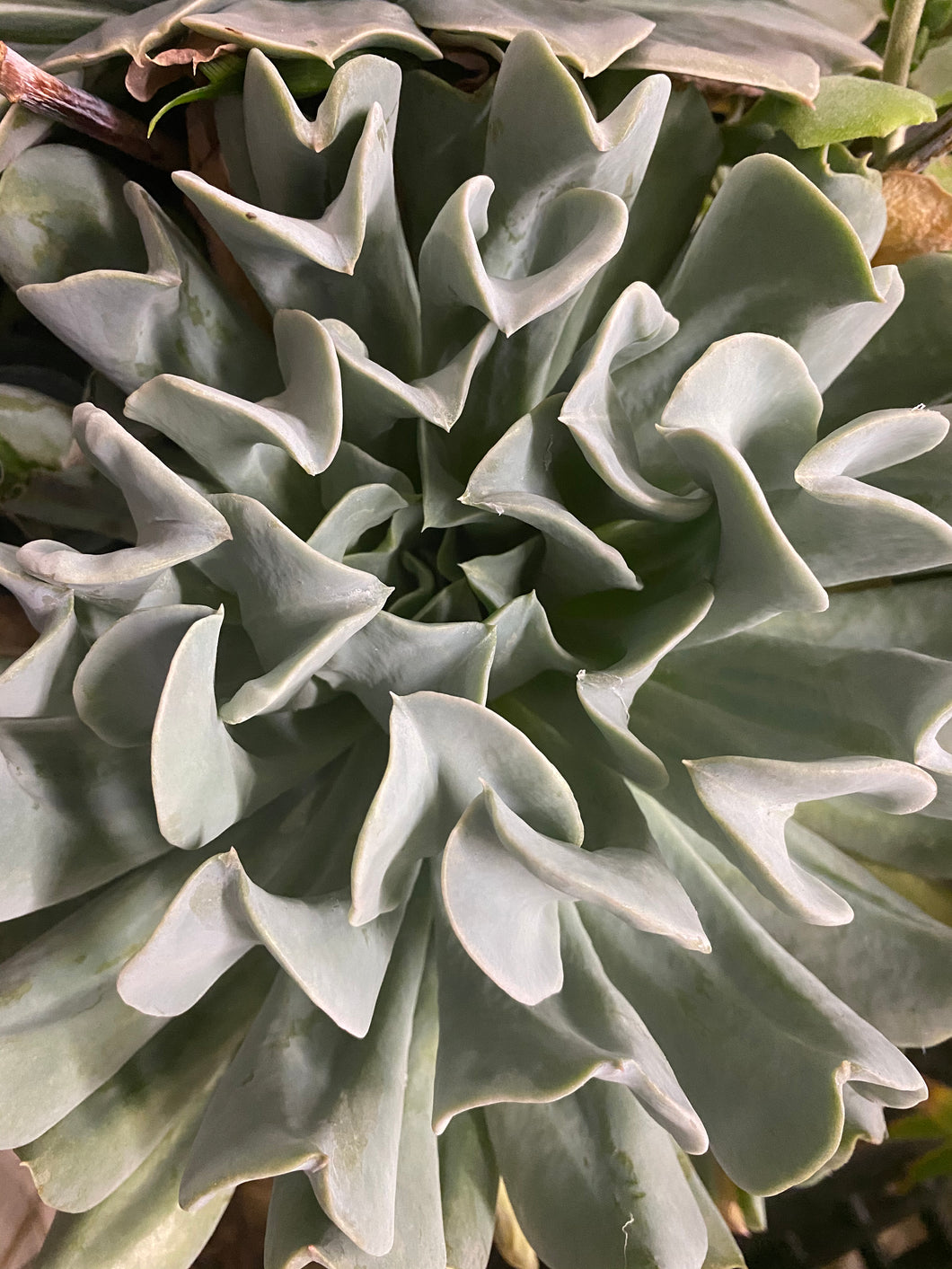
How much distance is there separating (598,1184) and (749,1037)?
0.12 meters

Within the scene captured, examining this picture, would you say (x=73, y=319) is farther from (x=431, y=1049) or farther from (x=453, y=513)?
(x=431, y=1049)

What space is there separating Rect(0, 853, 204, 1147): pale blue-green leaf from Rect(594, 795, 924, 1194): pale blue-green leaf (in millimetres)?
233

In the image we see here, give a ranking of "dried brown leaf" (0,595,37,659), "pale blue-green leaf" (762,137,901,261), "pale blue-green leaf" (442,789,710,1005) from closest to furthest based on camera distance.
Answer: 1. "pale blue-green leaf" (442,789,710,1005)
2. "pale blue-green leaf" (762,137,901,261)
3. "dried brown leaf" (0,595,37,659)

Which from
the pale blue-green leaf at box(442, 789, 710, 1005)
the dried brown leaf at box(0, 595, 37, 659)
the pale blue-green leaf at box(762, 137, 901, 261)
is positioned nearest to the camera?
the pale blue-green leaf at box(442, 789, 710, 1005)

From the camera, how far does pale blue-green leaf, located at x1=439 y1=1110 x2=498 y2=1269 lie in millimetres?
520

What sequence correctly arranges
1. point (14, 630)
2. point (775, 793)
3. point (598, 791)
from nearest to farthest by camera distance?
point (775, 793)
point (598, 791)
point (14, 630)

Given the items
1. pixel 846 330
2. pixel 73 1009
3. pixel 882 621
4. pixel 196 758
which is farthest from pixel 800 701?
pixel 73 1009

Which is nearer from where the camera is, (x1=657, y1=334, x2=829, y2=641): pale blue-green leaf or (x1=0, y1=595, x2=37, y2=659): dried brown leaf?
(x1=657, y1=334, x2=829, y2=641): pale blue-green leaf

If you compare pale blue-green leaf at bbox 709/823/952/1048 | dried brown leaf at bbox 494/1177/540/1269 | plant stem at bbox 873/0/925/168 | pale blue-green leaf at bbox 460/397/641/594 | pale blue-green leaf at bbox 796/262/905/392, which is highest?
plant stem at bbox 873/0/925/168

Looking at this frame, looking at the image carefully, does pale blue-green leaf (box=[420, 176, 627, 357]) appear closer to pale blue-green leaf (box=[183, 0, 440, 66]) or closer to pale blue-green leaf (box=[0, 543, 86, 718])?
pale blue-green leaf (box=[183, 0, 440, 66])

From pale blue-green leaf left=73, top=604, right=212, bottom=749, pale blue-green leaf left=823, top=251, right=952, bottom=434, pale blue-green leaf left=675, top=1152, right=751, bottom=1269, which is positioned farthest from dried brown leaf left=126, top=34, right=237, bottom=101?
pale blue-green leaf left=675, top=1152, right=751, bottom=1269

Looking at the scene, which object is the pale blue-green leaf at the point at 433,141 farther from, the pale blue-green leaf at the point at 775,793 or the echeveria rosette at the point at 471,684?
the pale blue-green leaf at the point at 775,793

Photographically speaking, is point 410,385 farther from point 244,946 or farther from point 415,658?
point 244,946

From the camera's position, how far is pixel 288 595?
379 mm
